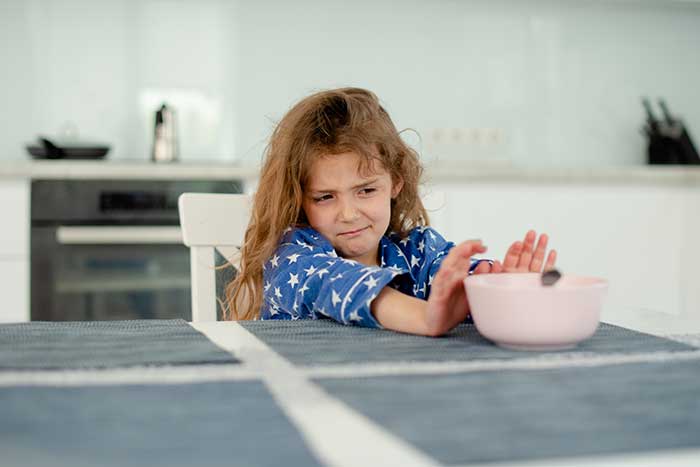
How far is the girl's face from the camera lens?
1.21m

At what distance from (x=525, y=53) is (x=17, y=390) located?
10.4 feet

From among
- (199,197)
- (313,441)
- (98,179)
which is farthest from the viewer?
(98,179)

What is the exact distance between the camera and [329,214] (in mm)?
1216

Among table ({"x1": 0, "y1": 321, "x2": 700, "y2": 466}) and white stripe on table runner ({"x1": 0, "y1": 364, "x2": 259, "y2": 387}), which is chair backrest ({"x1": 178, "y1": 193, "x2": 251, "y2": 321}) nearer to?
table ({"x1": 0, "y1": 321, "x2": 700, "y2": 466})

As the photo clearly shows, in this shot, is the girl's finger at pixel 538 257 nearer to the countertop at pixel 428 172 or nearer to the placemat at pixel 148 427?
the placemat at pixel 148 427

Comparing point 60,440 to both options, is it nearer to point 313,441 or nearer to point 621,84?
point 313,441

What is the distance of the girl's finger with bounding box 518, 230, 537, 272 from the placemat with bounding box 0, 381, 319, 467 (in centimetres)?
45

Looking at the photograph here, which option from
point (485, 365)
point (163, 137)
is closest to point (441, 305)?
point (485, 365)

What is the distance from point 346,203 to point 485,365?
592 mm

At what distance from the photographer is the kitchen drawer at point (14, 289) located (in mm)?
2502

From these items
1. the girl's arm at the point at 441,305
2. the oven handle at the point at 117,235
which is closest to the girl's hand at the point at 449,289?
the girl's arm at the point at 441,305

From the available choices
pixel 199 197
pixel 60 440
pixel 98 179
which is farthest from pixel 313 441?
pixel 98 179

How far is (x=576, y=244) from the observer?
2.85 m

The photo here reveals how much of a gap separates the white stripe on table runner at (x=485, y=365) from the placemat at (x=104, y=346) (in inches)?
3.5
